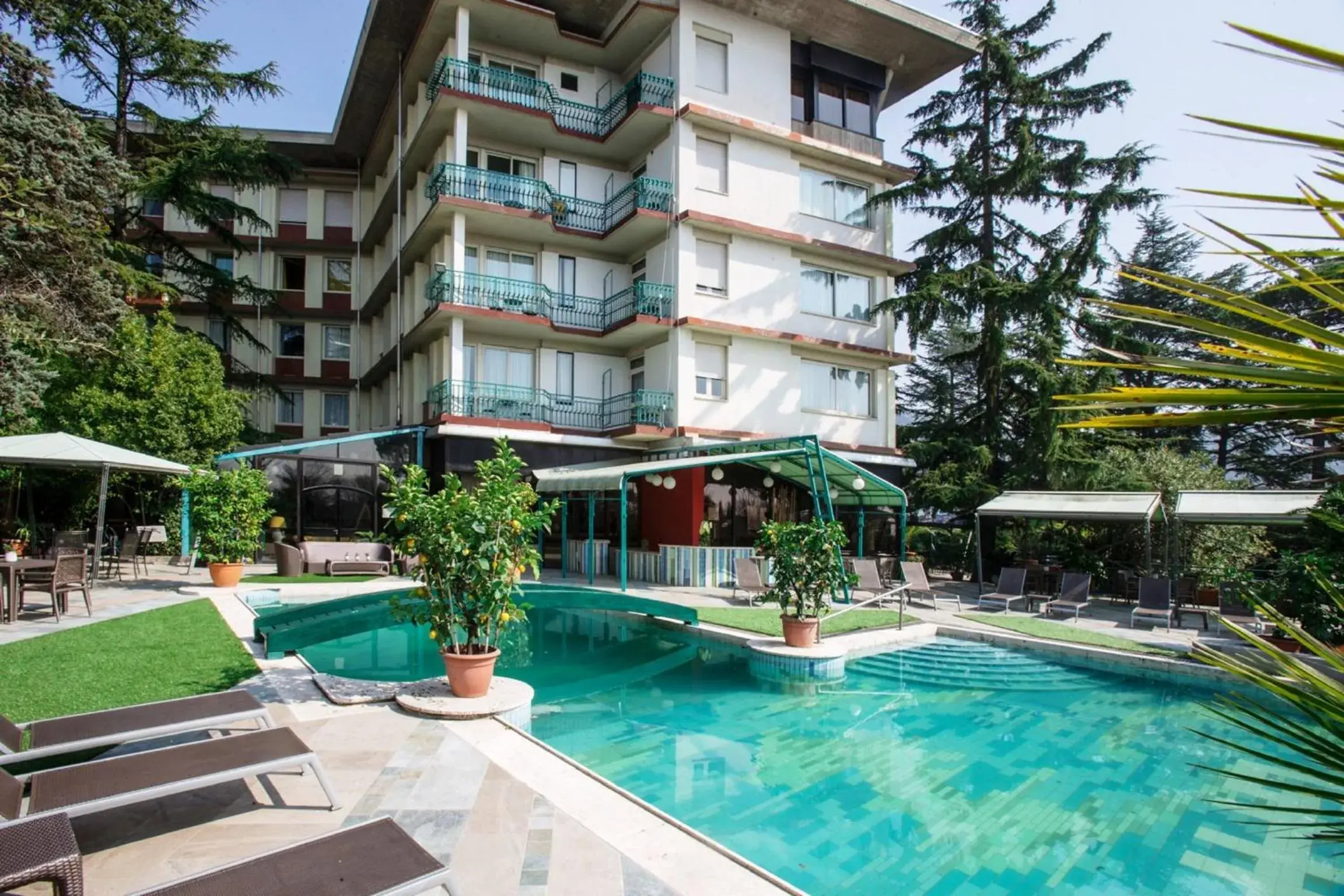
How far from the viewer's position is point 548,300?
21250 millimetres

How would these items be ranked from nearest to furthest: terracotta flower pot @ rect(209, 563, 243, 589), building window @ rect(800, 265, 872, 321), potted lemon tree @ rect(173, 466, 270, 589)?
1. terracotta flower pot @ rect(209, 563, 243, 589)
2. potted lemon tree @ rect(173, 466, 270, 589)
3. building window @ rect(800, 265, 872, 321)

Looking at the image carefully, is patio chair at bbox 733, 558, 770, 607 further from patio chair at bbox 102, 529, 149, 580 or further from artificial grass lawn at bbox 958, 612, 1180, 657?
patio chair at bbox 102, 529, 149, 580

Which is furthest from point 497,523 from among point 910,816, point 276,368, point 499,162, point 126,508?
point 276,368

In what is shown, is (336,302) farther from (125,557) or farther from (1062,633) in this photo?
(1062,633)

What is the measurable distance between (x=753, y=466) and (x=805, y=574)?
1027 centimetres

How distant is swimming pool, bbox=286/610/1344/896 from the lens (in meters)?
5.61

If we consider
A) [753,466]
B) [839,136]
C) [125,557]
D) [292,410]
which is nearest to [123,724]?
[125,557]

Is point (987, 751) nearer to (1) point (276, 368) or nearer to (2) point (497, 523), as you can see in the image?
(2) point (497, 523)

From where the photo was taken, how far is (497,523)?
724cm

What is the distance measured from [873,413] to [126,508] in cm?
2293

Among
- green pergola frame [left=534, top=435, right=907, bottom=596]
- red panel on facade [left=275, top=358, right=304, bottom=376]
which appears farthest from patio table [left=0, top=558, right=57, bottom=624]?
red panel on facade [left=275, top=358, right=304, bottom=376]

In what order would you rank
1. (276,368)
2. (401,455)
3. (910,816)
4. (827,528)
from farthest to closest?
(276,368) → (401,455) → (827,528) → (910,816)

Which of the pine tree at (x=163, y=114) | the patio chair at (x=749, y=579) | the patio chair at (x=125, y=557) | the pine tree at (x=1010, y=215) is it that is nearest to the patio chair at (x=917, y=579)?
the patio chair at (x=749, y=579)

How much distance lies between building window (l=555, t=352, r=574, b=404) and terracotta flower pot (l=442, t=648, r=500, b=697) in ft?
48.1
